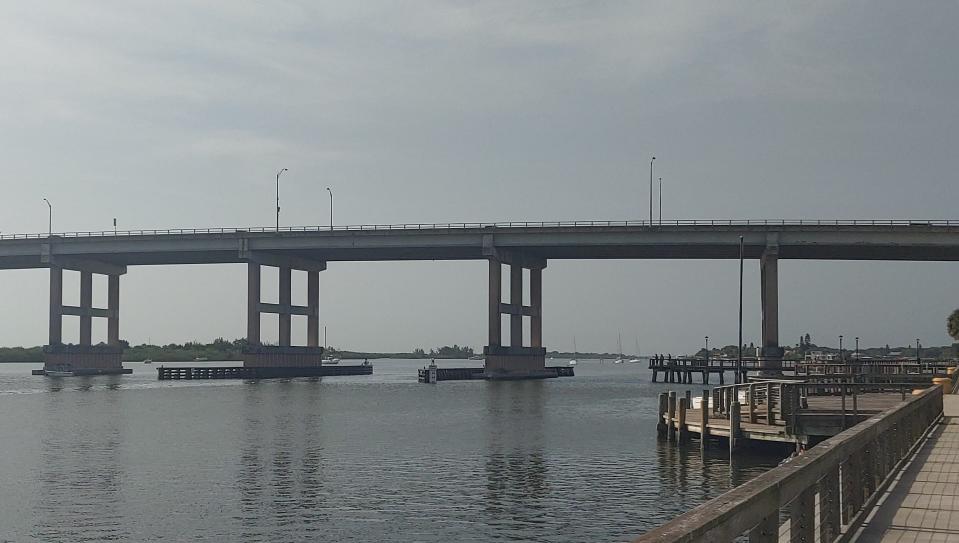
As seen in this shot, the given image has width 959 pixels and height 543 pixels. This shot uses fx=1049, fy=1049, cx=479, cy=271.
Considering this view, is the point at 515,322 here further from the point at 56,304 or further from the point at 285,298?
the point at 56,304

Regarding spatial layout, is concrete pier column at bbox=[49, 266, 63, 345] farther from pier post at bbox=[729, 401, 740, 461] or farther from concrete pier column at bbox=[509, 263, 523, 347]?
pier post at bbox=[729, 401, 740, 461]

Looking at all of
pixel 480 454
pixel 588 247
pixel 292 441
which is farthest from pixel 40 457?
pixel 588 247

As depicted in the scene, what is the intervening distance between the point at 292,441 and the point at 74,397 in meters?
52.3

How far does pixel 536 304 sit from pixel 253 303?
3771 cm

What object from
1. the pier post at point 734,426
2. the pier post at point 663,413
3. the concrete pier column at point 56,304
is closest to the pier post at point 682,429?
the pier post at point 663,413

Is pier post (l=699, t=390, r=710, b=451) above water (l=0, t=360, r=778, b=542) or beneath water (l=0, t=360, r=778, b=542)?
above

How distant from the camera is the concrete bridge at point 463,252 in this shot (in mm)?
114688

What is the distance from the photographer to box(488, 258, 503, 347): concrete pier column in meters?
125

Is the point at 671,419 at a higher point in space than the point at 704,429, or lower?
lower

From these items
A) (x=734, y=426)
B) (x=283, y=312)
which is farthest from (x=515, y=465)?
(x=283, y=312)

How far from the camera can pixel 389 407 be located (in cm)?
8006

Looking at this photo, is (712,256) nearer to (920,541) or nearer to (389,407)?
(389,407)

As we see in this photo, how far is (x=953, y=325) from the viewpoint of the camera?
5738 inches

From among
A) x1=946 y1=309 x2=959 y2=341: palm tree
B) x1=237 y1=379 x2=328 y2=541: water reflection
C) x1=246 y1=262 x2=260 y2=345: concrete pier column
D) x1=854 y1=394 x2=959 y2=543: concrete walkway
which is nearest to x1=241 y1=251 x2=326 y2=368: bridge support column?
x1=246 y1=262 x2=260 y2=345: concrete pier column
